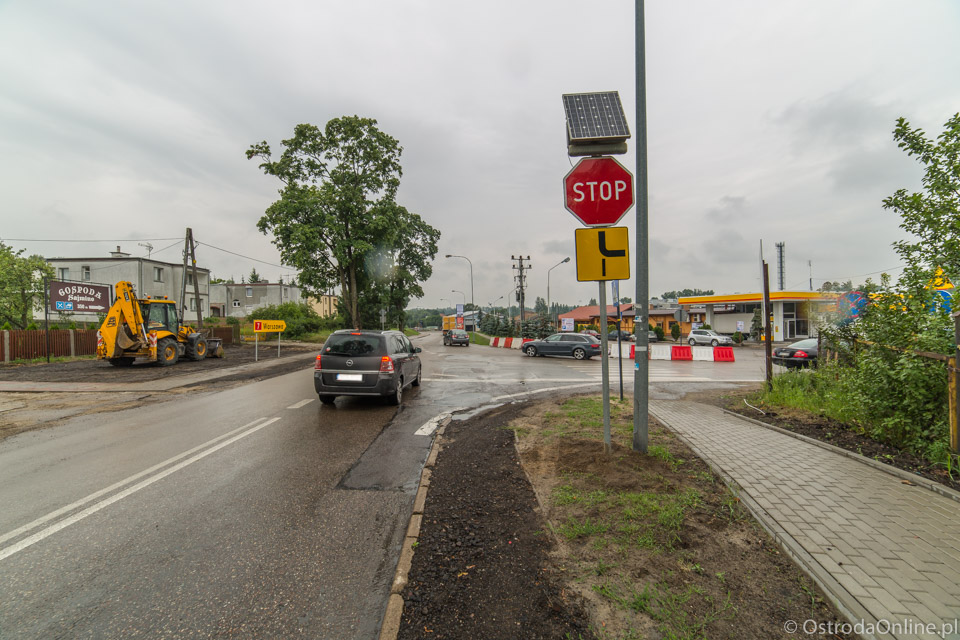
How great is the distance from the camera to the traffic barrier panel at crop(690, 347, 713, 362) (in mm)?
23500

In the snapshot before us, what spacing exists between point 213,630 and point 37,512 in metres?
2.93

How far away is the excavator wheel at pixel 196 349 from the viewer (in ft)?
64.2

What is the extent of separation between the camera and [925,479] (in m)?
4.11

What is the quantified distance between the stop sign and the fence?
26855 mm

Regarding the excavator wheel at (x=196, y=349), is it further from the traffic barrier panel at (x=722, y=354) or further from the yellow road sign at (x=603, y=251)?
the traffic barrier panel at (x=722, y=354)

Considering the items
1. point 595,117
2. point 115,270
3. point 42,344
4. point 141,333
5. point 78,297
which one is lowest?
point 42,344

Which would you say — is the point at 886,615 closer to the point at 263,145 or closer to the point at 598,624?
the point at 598,624

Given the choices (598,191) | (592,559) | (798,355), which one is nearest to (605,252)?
(598,191)

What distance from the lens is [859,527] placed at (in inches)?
127

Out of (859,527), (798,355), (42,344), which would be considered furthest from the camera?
(42,344)

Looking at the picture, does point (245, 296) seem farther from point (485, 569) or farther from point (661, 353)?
point (485, 569)

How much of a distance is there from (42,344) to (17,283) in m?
18.6

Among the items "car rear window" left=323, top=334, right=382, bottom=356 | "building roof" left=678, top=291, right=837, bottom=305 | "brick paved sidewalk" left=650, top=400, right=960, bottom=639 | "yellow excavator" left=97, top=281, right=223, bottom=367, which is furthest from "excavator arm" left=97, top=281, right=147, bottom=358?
"building roof" left=678, top=291, right=837, bottom=305

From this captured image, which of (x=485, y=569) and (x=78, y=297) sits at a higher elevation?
(x=78, y=297)
